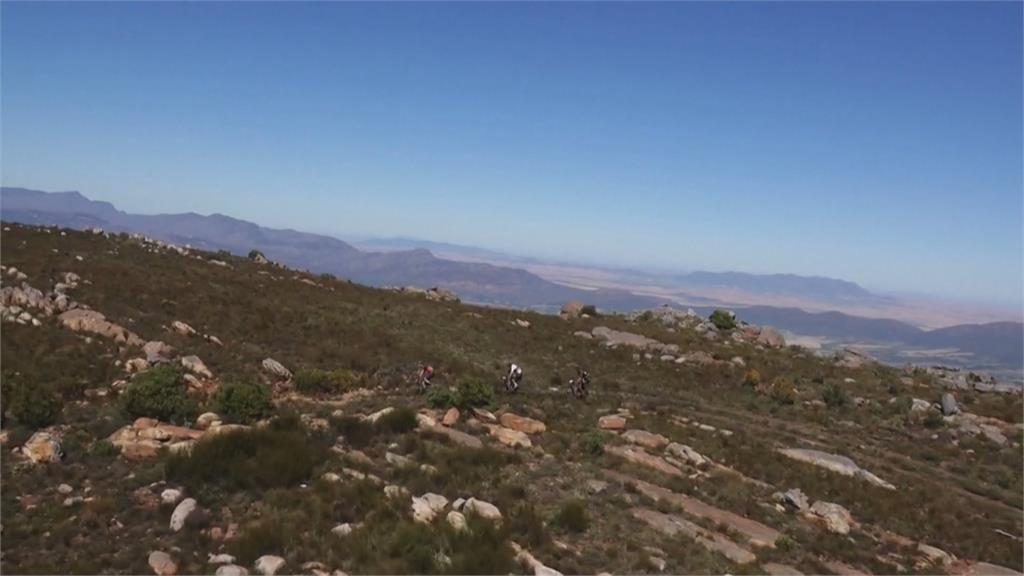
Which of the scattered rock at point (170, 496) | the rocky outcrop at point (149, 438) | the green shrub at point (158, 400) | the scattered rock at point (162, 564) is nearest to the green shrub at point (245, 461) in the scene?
the scattered rock at point (170, 496)

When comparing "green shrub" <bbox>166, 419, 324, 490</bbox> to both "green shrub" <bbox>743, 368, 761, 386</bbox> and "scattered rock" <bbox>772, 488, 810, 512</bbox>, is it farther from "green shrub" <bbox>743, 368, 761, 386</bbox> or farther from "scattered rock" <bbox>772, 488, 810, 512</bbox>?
"green shrub" <bbox>743, 368, 761, 386</bbox>

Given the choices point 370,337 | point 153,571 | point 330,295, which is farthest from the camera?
point 330,295

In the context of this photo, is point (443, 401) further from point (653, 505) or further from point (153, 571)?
point (153, 571)

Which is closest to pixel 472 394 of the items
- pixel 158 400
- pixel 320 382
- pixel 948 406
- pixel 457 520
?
pixel 320 382

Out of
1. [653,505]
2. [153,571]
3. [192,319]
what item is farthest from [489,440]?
[192,319]

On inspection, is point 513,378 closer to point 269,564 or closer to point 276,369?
point 276,369
